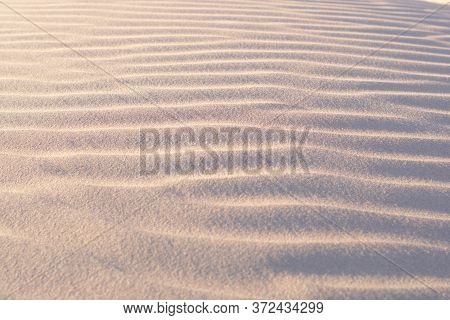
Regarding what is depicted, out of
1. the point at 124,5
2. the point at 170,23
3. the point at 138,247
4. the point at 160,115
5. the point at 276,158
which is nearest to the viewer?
the point at 138,247

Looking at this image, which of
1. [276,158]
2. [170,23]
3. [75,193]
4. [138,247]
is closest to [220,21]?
[170,23]

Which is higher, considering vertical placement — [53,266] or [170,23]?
[170,23]

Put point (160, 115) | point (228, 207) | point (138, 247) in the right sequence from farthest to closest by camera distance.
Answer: point (160, 115), point (228, 207), point (138, 247)

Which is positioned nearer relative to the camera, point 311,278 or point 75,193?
point 311,278

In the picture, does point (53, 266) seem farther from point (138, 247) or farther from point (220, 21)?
point (220, 21)
